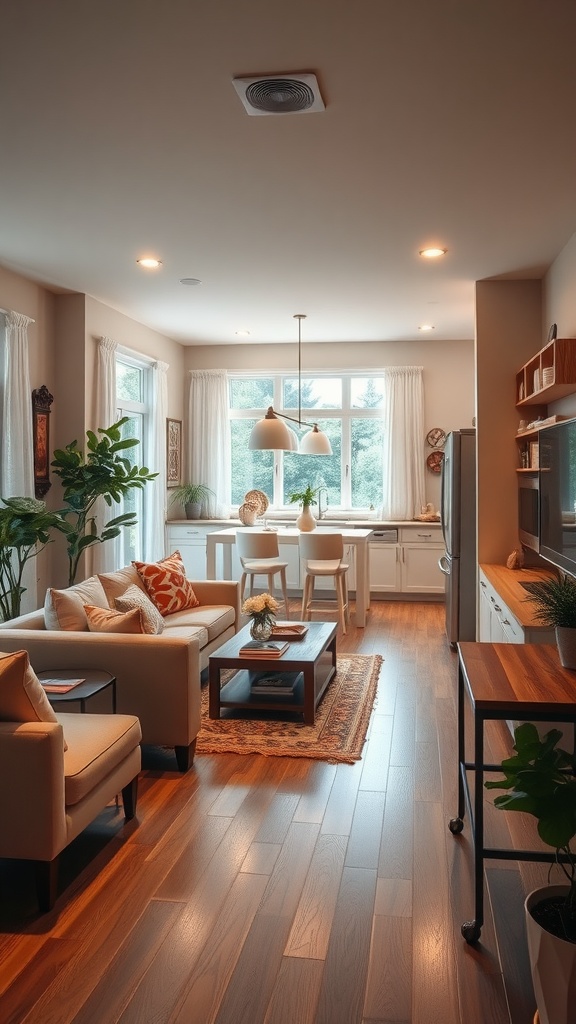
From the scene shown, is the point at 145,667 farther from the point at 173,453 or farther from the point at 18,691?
the point at 173,453

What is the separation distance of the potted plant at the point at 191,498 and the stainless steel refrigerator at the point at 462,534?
3.45 m

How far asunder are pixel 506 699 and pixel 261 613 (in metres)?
2.33

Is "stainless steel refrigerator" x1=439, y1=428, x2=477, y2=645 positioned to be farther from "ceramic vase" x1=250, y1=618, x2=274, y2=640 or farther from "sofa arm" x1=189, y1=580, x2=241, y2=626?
"ceramic vase" x1=250, y1=618, x2=274, y2=640

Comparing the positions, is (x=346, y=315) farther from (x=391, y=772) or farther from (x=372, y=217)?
(x=391, y=772)

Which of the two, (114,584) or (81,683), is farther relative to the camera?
(114,584)

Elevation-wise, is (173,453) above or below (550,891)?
above

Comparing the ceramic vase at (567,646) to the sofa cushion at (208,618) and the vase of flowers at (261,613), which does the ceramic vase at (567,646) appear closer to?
the vase of flowers at (261,613)

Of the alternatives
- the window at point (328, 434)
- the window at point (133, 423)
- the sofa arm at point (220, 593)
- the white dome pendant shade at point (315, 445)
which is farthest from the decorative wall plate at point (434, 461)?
the sofa arm at point (220, 593)

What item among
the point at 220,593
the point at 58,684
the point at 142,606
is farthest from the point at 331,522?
the point at 58,684

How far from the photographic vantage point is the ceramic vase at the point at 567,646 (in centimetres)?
245

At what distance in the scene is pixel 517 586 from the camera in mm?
4387

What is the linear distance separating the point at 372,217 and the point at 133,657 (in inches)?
107

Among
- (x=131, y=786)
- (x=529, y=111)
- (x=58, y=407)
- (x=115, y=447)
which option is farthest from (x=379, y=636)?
(x=529, y=111)

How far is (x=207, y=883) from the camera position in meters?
2.48
